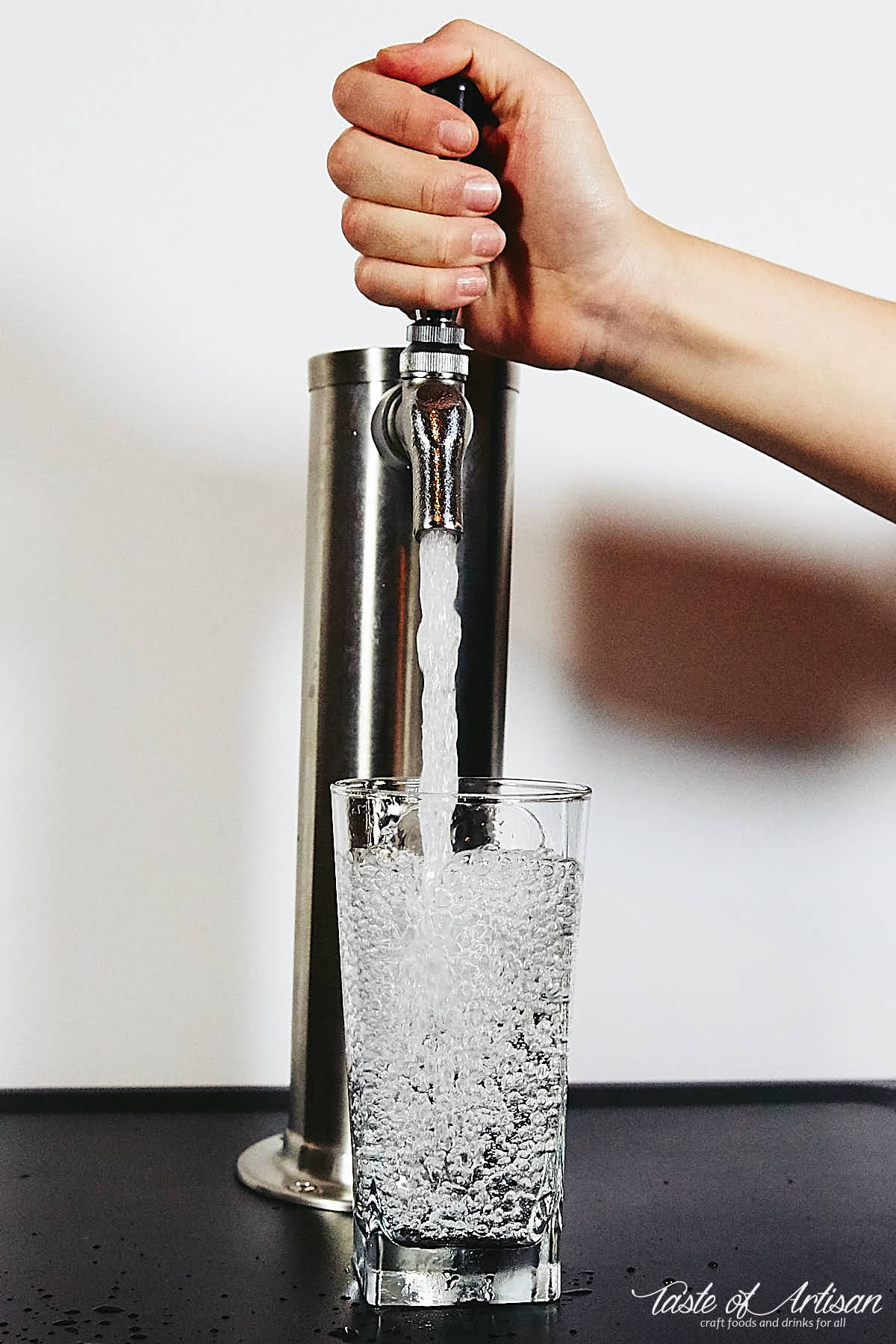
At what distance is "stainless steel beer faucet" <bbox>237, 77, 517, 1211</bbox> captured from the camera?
0.72 meters

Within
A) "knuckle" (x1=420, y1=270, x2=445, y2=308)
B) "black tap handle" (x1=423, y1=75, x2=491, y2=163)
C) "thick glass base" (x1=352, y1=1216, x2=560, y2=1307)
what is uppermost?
"black tap handle" (x1=423, y1=75, x2=491, y2=163)

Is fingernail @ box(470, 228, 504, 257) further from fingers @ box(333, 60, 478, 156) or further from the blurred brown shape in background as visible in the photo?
the blurred brown shape in background

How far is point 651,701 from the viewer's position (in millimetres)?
989

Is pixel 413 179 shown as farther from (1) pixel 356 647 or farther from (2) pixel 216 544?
(2) pixel 216 544

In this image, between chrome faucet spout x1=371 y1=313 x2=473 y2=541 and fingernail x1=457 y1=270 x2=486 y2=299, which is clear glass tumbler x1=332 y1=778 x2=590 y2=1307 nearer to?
chrome faucet spout x1=371 y1=313 x2=473 y2=541

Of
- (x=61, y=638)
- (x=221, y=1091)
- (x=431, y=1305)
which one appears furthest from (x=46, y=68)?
(x=431, y=1305)

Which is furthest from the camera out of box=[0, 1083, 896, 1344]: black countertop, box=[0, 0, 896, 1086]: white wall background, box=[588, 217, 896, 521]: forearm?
box=[0, 0, 896, 1086]: white wall background

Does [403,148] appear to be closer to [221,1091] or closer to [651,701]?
[651,701]

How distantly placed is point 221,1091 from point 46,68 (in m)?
0.70

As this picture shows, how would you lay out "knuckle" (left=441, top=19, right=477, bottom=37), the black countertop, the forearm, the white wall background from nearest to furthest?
the black countertop → "knuckle" (left=441, top=19, right=477, bottom=37) → the forearm → the white wall background

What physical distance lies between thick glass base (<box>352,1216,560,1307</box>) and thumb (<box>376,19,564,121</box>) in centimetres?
53

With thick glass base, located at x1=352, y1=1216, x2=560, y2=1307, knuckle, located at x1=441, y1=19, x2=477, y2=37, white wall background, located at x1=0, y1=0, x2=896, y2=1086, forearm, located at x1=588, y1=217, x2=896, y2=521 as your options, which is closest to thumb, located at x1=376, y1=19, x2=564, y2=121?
knuckle, located at x1=441, y1=19, x2=477, y2=37

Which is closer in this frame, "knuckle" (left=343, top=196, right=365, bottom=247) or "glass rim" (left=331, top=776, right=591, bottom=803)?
"glass rim" (left=331, top=776, right=591, bottom=803)

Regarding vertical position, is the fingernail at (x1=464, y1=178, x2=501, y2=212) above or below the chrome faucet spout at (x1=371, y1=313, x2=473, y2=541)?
above
